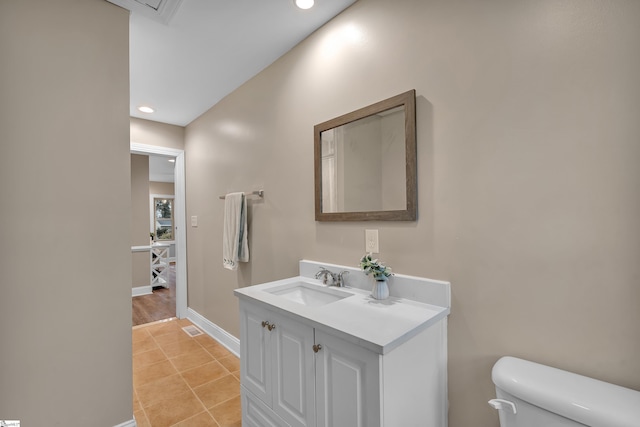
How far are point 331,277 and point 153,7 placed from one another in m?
1.83

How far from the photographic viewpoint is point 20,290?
137 cm

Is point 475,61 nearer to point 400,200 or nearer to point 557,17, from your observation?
point 557,17

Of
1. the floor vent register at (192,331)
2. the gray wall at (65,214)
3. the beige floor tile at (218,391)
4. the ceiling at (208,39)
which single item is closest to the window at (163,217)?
the floor vent register at (192,331)

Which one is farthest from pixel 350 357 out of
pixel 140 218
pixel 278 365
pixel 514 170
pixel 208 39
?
pixel 140 218

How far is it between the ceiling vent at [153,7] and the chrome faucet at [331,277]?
66.1 inches

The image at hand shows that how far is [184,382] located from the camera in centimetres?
223

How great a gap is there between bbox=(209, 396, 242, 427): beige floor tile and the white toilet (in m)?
1.56

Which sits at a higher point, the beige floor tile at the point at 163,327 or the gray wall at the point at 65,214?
the gray wall at the point at 65,214

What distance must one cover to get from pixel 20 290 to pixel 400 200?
6.09 ft

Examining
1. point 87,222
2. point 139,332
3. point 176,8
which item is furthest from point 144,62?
point 139,332

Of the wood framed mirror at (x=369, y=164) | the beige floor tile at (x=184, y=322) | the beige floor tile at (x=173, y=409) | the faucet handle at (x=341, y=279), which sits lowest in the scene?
the beige floor tile at (x=184, y=322)

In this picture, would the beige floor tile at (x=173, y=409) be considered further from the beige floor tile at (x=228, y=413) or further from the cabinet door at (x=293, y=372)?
the cabinet door at (x=293, y=372)

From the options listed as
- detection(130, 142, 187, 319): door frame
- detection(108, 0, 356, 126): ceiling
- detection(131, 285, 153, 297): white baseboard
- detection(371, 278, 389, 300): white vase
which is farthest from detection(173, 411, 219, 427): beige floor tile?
detection(131, 285, 153, 297): white baseboard

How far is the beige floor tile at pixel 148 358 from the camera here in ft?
8.25
